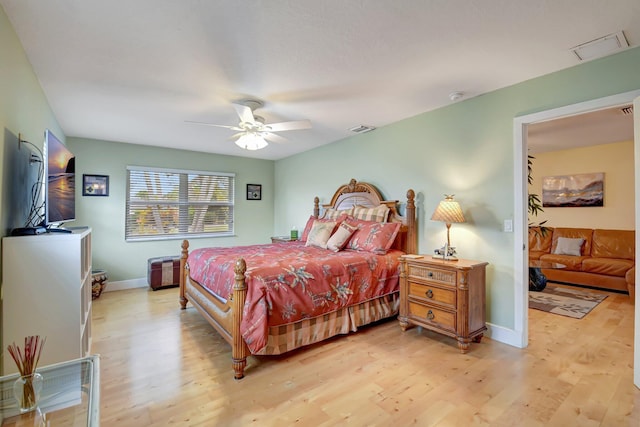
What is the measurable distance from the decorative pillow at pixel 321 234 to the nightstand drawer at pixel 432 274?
1171 millimetres

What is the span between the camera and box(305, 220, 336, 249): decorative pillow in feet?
12.7

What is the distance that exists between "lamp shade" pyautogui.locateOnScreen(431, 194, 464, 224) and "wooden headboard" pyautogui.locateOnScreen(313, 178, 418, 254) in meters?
0.60

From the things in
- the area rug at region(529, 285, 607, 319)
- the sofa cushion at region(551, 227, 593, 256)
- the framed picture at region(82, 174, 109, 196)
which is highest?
the framed picture at region(82, 174, 109, 196)

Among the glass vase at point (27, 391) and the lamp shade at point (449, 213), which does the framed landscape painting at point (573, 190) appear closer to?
the lamp shade at point (449, 213)

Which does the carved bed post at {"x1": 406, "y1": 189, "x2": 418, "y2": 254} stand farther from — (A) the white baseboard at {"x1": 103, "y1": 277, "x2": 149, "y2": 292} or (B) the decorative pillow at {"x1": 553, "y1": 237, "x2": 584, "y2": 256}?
(A) the white baseboard at {"x1": 103, "y1": 277, "x2": 149, "y2": 292}

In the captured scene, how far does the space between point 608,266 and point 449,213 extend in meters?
3.63

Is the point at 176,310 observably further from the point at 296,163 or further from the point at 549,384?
the point at 549,384

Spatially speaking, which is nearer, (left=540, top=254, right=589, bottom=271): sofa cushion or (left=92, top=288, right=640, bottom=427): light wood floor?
(left=92, top=288, right=640, bottom=427): light wood floor

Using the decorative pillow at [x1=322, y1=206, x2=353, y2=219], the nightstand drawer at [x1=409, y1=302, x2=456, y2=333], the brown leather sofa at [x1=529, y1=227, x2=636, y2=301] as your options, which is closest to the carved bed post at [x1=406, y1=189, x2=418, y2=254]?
the nightstand drawer at [x1=409, y1=302, x2=456, y2=333]

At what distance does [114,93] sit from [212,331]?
2.65 metres

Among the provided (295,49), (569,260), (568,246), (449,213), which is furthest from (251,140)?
(568,246)

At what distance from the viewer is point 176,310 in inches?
151

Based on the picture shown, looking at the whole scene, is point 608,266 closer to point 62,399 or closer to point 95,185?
point 62,399

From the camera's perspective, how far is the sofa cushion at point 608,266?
175 inches
